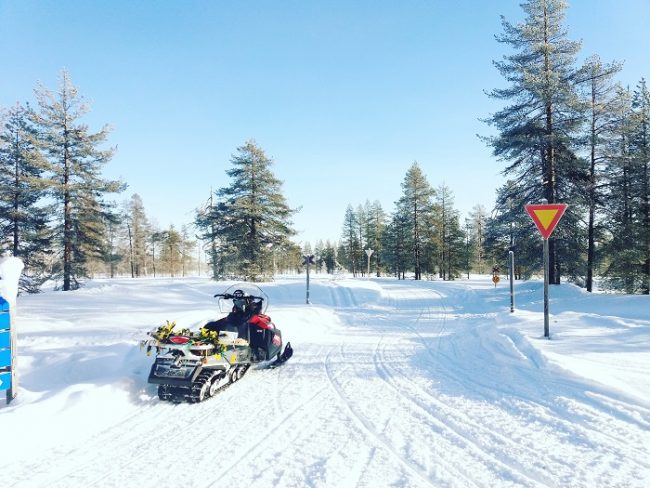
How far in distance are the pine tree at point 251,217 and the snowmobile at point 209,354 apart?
18606mm

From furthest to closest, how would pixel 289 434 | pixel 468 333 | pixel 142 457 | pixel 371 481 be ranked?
pixel 468 333 → pixel 289 434 → pixel 142 457 → pixel 371 481

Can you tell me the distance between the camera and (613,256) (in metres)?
17.2

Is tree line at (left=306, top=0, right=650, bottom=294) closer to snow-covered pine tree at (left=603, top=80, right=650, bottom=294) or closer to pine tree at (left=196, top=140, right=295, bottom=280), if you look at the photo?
snow-covered pine tree at (left=603, top=80, right=650, bottom=294)

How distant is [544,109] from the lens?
19.0 meters

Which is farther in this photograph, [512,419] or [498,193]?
[498,193]

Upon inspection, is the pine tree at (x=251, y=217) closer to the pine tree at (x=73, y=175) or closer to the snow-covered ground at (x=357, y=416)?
the pine tree at (x=73, y=175)

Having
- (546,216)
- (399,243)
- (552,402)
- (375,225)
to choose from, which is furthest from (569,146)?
(375,225)

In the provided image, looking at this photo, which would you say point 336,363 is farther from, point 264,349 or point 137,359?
point 137,359

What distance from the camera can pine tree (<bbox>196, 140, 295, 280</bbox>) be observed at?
26.3 meters

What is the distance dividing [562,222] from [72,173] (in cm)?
2607

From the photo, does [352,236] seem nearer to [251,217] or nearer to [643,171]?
[251,217]

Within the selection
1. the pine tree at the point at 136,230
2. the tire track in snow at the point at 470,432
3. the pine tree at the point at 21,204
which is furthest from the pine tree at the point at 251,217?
the pine tree at the point at 136,230

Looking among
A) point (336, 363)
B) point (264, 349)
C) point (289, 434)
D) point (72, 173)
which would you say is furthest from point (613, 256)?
point (72, 173)

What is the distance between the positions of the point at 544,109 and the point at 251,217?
1863 centimetres
